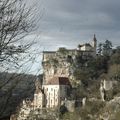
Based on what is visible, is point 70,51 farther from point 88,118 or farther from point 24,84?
point 24,84

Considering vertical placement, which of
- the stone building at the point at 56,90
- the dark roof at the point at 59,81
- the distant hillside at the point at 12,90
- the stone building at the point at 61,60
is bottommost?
the distant hillside at the point at 12,90

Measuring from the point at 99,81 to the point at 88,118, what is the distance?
12.6 meters

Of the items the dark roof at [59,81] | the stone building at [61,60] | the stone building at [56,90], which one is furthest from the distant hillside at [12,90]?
the stone building at [61,60]

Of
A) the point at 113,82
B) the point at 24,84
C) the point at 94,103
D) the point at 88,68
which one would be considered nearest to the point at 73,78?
the point at 88,68

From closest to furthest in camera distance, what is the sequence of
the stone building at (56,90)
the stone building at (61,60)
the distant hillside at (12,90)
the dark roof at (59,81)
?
the distant hillside at (12,90)
the stone building at (56,90)
the dark roof at (59,81)
the stone building at (61,60)

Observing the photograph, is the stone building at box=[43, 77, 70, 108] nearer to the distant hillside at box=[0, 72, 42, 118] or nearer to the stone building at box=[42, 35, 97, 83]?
the stone building at box=[42, 35, 97, 83]

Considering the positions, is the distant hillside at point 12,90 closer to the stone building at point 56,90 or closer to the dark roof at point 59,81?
the stone building at point 56,90

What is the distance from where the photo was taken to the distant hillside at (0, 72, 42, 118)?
228 inches

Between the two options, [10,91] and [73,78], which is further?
[73,78]

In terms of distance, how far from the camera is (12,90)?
5.91 m

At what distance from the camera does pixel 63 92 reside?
6188 centimetres

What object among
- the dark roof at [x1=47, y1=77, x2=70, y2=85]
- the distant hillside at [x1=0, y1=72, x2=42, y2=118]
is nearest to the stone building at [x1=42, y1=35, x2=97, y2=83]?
the dark roof at [x1=47, y1=77, x2=70, y2=85]

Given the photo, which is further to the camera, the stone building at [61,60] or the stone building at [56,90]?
the stone building at [61,60]

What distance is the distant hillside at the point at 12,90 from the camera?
228 inches
